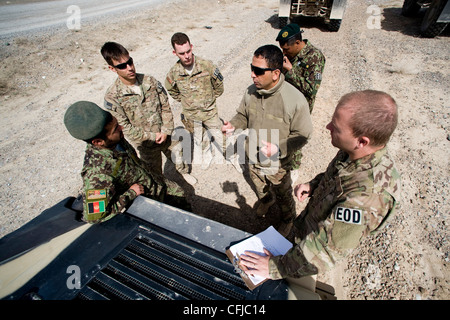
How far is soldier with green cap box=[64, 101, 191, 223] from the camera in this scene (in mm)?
1461

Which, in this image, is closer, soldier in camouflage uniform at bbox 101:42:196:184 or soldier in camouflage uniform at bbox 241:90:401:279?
soldier in camouflage uniform at bbox 241:90:401:279

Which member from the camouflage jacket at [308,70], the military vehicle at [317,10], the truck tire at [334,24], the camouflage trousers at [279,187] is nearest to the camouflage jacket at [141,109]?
the camouflage trousers at [279,187]

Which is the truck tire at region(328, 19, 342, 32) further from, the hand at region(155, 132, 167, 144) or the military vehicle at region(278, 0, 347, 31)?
the hand at region(155, 132, 167, 144)

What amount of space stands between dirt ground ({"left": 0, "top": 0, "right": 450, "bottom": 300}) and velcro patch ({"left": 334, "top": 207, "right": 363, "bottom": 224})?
64.5 inches

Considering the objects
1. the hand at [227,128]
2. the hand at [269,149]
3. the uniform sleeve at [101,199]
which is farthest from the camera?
the hand at [227,128]

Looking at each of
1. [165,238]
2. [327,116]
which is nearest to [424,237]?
[327,116]

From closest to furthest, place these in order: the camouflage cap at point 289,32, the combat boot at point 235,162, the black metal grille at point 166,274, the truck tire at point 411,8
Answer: the black metal grille at point 166,274 → the camouflage cap at point 289,32 → the combat boot at point 235,162 → the truck tire at point 411,8

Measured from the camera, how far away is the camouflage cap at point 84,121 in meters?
1.46

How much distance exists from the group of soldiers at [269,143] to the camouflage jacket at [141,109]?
0.04 ft

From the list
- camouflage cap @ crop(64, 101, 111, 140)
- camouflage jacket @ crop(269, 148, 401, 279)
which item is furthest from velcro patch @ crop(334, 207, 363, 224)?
camouflage cap @ crop(64, 101, 111, 140)

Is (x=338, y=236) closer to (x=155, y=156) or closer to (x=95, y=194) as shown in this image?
(x=95, y=194)

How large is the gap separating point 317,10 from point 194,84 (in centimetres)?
804

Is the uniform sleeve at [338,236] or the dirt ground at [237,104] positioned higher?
the uniform sleeve at [338,236]

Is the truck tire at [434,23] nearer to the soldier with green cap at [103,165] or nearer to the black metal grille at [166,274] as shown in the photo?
the soldier with green cap at [103,165]
